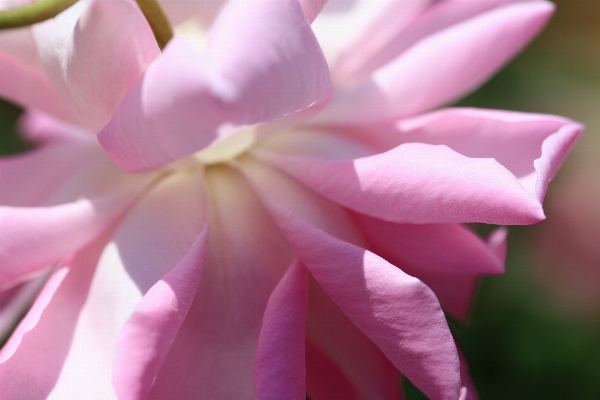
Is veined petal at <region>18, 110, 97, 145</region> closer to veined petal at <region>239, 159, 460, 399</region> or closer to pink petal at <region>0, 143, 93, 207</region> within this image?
pink petal at <region>0, 143, 93, 207</region>

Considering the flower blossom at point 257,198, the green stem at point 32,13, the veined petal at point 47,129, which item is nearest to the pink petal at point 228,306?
the flower blossom at point 257,198

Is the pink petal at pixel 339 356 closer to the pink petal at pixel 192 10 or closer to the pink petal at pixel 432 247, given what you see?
the pink petal at pixel 432 247

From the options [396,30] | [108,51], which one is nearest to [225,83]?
[108,51]

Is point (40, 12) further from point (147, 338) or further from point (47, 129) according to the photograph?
point (47, 129)

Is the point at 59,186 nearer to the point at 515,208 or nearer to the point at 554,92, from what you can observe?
the point at 515,208

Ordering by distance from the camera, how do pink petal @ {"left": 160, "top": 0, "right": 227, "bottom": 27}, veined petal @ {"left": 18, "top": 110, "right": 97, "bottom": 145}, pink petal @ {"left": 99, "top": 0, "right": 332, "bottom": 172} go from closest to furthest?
pink petal @ {"left": 99, "top": 0, "right": 332, "bottom": 172} < pink petal @ {"left": 160, "top": 0, "right": 227, "bottom": 27} < veined petal @ {"left": 18, "top": 110, "right": 97, "bottom": 145}

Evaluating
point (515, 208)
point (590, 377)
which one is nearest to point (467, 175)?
point (515, 208)

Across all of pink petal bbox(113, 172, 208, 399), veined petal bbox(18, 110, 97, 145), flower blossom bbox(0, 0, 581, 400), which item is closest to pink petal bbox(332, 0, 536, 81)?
flower blossom bbox(0, 0, 581, 400)
